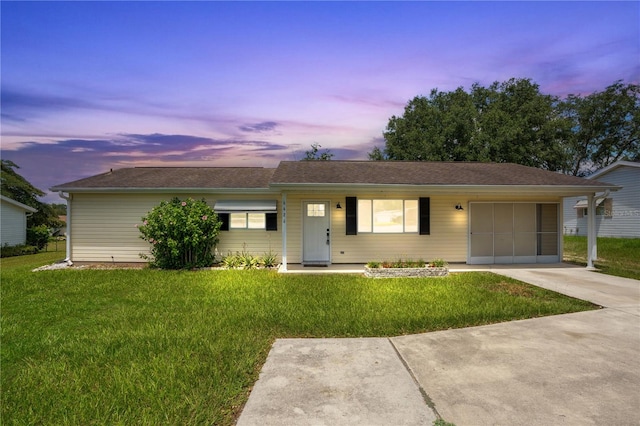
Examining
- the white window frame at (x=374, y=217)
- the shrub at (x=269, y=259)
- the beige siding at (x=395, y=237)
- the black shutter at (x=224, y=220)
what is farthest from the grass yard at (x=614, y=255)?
the black shutter at (x=224, y=220)

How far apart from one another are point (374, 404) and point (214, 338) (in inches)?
94.5

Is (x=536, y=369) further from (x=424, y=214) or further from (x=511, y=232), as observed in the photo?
(x=511, y=232)

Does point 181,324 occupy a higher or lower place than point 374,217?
lower

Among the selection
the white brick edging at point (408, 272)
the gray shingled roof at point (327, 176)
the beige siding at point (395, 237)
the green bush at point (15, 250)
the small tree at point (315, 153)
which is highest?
the small tree at point (315, 153)

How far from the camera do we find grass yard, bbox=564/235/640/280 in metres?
9.59

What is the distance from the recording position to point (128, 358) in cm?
364

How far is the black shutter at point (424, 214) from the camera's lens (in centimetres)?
1044

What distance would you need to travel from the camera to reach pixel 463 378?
3131mm

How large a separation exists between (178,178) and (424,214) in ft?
29.3

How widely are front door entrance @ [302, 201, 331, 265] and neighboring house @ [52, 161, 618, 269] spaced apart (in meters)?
0.03

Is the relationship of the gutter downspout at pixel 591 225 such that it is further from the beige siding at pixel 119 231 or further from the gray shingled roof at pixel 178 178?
the gray shingled roof at pixel 178 178

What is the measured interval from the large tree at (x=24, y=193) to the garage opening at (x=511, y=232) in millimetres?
32419

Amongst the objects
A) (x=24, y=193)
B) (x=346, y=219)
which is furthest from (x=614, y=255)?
(x=24, y=193)

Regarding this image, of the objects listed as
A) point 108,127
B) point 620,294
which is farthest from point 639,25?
point 108,127
